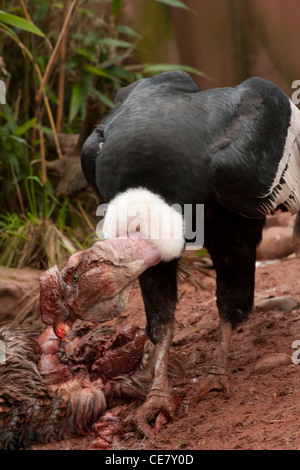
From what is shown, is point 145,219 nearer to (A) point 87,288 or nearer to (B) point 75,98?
(A) point 87,288

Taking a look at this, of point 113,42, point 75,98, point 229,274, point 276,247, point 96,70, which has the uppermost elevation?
point 113,42

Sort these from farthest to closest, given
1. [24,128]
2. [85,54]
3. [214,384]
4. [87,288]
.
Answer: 1. [85,54]
2. [24,128]
3. [214,384]
4. [87,288]

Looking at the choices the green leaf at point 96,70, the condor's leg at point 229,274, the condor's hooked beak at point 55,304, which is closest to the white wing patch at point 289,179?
the condor's leg at point 229,274

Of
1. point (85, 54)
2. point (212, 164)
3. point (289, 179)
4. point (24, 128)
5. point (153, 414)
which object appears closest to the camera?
point (212, 164)

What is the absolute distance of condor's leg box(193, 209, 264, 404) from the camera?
4.05 metres

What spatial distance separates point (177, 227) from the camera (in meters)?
3.57

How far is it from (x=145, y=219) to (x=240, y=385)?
1.17 m

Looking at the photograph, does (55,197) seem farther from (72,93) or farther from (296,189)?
(296,189)

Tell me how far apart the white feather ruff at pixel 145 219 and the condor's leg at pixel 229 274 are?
465 mm

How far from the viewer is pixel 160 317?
13.4 feet

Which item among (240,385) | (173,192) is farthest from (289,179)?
(240,385)

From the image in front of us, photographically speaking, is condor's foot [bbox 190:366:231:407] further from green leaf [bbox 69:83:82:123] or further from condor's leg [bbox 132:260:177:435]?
green leaf [bbox 69:83:82:123]

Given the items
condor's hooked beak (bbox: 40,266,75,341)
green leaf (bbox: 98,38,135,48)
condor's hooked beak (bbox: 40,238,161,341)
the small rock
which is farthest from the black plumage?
green leaf (bbox: 98,38,135,48)

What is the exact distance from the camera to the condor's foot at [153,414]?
3.68 meters
